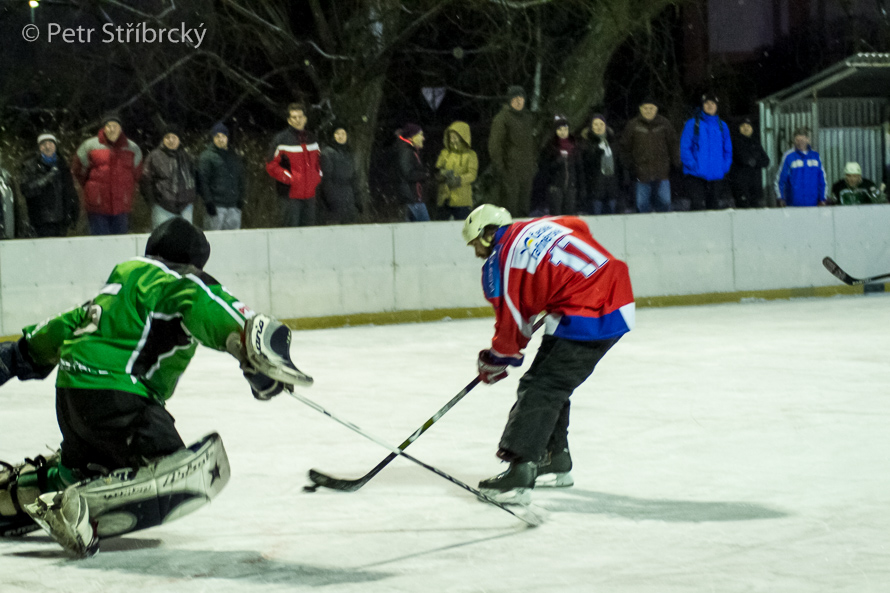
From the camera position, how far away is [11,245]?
34.2ft

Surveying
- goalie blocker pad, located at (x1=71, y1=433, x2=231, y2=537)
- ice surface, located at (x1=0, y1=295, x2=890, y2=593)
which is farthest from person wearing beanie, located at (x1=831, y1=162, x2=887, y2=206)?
goalie blocker pad, located at (x1=71, y1=433, x2=231, y2=537)

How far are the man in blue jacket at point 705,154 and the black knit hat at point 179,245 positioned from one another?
373 inches

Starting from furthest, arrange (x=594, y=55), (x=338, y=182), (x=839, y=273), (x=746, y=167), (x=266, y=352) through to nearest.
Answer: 1. (x=594, y=55)
2. (x=746, y=167)
3. (x=839, y=273)
4. (x=338, y=182)
5. (x=266, y=352)

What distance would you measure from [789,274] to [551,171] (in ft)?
9.32

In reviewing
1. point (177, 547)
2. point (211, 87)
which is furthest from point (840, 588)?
point (211, 87)

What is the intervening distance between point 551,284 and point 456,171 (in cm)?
788

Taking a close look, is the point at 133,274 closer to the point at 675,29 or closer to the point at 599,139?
the point at 599,139

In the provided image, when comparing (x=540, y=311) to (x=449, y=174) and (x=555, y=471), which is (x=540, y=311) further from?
(x=449, y=174)

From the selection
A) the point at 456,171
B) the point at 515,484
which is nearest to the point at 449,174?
the point at 456,171

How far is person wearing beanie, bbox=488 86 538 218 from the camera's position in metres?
12.3

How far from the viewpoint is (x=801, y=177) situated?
44.7ft

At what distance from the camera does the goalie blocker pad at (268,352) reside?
3725mm

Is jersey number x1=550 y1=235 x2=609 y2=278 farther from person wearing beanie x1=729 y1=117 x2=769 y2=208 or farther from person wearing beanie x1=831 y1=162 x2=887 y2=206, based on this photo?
person wearing beanie x1=831 y1=162 x2=887 y2=206

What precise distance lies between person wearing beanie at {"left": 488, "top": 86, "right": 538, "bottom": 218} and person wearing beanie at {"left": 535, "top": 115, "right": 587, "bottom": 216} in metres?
0.15
